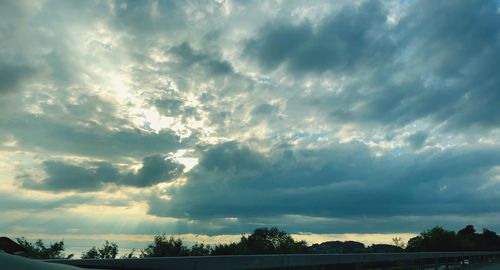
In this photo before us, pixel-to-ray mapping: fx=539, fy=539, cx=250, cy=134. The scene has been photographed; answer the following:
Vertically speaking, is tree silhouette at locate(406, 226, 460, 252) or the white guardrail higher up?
tree silhouette at locate(406, 226, 460, 252)

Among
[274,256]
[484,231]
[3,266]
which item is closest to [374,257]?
[274,256]

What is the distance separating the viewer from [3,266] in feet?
11.3

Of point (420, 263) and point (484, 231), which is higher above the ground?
point (484, 231)

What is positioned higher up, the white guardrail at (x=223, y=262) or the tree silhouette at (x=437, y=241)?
the tree silhouette at (x=437, y=241)

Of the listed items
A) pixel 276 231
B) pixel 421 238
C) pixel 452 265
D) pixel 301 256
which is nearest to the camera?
pixel 301 256

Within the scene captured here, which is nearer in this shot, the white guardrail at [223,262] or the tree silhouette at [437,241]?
the white guardrail at [223,262]

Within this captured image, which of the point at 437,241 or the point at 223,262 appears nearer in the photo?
the point at 223,262

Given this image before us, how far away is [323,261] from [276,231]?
43.7 meters

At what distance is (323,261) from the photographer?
1050 cm

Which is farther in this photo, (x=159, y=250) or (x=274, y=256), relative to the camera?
(x=159, y=250)

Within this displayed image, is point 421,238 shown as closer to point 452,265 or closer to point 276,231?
point 276,231

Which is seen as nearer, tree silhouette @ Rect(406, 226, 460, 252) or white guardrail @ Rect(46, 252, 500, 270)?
white guardrail @ Rect(46, 252, 500, 270)

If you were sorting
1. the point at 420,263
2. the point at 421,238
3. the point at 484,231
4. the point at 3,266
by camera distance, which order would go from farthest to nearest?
the point at 484,231, the point at 421,238, the point at 420,263, the point at 3,266

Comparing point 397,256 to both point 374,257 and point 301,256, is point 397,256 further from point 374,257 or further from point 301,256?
point 301,256
